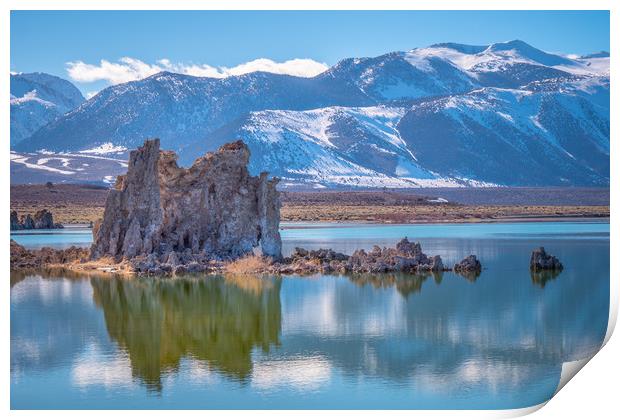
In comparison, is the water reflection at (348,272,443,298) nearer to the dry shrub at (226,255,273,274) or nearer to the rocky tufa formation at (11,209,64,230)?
the dry shrub at (226,255,273,274)

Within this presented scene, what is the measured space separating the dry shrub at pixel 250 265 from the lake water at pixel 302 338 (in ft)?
5.27

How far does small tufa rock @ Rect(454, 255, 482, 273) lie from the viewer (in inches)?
1694

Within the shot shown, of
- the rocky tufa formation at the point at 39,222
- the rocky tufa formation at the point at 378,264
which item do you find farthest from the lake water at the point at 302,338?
the rocky tufa formation at the point at 39,222

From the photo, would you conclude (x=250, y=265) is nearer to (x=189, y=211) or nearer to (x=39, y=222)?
(x=189, y=211)

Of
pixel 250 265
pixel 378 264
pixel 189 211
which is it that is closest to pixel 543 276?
pixel 378 264

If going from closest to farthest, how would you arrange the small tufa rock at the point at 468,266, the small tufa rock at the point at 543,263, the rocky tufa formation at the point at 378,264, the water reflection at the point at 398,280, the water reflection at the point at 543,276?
the water reflection at the point at 398,280
the water reflection at the point at 543,276
the rocky tufa formation at the point at 378,264
the small tufa rock at the point at 468,266
the small tufa rock at the point at 543,263

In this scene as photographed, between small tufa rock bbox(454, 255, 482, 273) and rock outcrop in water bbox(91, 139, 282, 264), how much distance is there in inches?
309

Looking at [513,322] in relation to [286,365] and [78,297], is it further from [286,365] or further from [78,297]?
[78,297]

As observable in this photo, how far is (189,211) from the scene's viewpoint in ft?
142

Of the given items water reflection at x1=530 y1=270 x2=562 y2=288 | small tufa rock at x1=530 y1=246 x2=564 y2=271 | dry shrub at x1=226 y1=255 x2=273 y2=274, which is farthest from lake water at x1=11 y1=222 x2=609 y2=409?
dry shrub at x1=226 y1=255 x2=273 y2=274

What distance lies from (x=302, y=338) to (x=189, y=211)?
16164 mm

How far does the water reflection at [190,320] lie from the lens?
25891 mm

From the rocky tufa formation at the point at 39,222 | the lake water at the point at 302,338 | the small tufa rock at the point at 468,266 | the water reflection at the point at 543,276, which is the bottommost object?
the lake water at the point at 302,338

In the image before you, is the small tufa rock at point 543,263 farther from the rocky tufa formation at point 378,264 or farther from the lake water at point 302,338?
the rocky tufa formation at point 378,264
